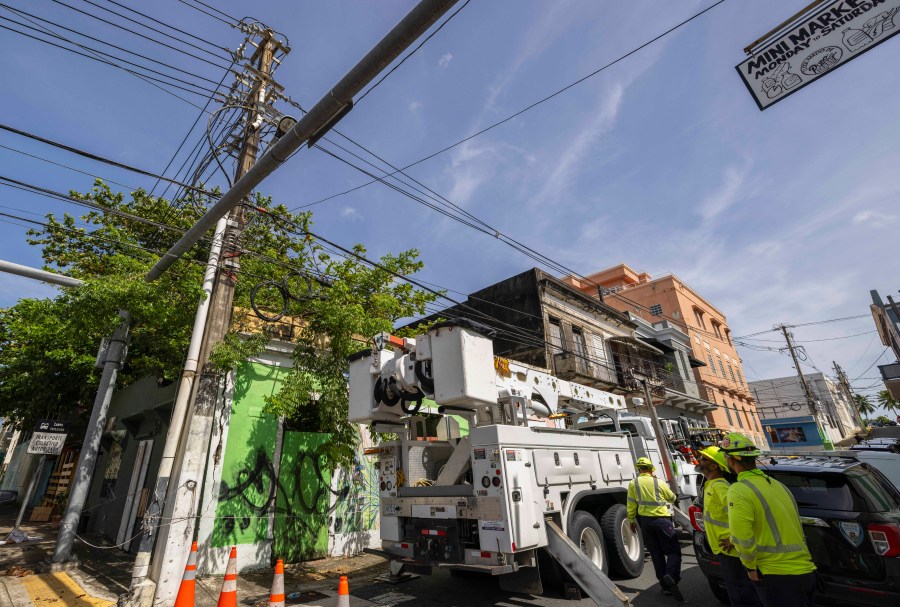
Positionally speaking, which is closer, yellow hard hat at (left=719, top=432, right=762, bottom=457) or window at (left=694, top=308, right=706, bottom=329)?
yellow hard hat at (left=719, top=432, right=762, bottom=457)

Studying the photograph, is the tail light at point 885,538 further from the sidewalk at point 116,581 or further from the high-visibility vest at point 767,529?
the sidewalk at point 116,581

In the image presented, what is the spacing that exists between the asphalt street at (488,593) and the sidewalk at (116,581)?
0.28 m

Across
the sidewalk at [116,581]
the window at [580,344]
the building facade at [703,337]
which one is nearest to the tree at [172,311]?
the sidewalk at [116,581]

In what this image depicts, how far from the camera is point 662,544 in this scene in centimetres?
582

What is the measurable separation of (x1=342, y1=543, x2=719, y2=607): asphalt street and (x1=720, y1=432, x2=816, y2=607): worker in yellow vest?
2569 mm

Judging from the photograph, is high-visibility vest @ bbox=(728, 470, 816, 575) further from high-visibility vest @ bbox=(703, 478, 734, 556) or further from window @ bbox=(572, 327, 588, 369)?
window @ bbox=(572, 327, 588, 369)

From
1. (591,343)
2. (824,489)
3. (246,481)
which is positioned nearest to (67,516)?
(246,481)

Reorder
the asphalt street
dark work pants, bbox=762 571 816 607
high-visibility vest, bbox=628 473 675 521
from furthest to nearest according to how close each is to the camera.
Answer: high-visibility vest, bbox=628 473 675 521
the asphalt street
dark work pants, bbox=762 571 816 607

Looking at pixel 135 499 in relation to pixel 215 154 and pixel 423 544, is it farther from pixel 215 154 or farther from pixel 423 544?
pixel 423 544

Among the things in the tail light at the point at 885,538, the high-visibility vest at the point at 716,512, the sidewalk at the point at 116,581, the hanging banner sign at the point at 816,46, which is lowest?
the sidewalk at the point at 116,581

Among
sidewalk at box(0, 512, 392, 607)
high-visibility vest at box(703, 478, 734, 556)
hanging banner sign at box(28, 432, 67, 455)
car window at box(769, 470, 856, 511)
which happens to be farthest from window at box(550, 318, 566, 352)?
hanging banner sign at box(28, 432, 67, 455)

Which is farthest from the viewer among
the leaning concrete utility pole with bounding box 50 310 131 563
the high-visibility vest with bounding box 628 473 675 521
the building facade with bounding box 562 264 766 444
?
the building facade with bounding box 562 264 766 444

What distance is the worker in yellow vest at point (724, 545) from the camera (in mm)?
3971

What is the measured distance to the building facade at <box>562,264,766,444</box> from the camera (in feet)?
106
